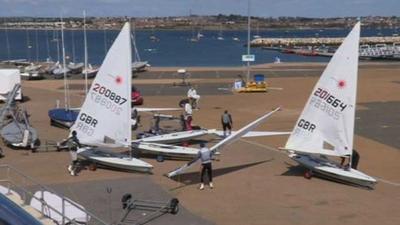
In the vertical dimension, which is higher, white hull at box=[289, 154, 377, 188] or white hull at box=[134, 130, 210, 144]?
white hull at box=[134, 130, 210, 144]

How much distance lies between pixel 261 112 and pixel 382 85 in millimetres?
21359

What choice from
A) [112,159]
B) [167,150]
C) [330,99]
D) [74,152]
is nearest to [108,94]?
[112,159]

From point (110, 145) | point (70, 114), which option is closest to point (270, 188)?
point (110, 145)

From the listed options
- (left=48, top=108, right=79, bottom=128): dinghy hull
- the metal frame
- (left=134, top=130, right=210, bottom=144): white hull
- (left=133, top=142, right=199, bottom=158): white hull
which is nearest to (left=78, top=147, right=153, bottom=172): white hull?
(left=133, top=142, right=199, bottom=158): white hull

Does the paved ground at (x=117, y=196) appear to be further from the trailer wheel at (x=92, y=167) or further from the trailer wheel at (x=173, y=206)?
the trailer wheel at (x=92, y=167)

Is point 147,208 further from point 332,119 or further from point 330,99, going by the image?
point 330,99

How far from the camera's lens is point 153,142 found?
2616 cm

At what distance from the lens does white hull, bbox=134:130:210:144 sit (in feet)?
86.8

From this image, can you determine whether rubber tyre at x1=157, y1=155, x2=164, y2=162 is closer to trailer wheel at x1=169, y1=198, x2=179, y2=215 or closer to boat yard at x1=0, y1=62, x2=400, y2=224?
boat yard at x1=0, y1=62, x2=400, y2=224

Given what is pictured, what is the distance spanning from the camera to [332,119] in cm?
2305

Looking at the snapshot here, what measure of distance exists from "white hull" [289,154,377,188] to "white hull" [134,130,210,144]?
5.24m

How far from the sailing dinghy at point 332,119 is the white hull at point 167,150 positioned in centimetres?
396

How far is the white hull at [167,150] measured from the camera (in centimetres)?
2502

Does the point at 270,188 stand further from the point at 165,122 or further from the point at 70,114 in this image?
the point at 70,114
